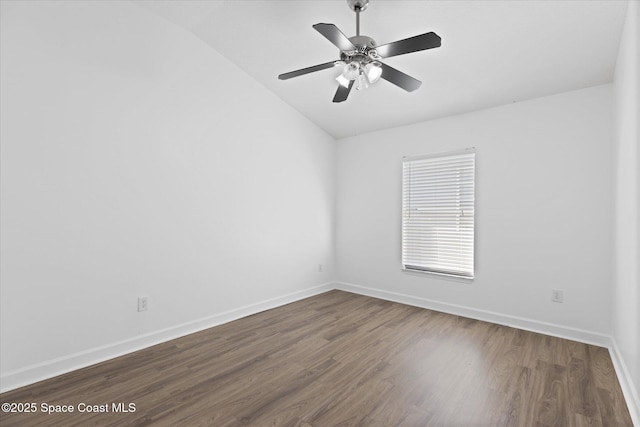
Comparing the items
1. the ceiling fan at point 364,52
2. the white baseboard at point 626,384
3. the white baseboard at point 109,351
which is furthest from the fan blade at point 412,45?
the white baseboard at point 109,351

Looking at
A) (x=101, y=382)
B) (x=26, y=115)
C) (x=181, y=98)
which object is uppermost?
(x=181, y=98)

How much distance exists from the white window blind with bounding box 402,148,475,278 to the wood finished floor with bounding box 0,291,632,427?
906 millimetres

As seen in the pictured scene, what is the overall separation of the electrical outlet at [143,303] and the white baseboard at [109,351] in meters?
0.24

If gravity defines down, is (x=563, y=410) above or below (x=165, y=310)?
below

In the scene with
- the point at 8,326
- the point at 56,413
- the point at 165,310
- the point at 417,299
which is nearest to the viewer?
the point at 56,413

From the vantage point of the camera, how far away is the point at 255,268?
12.0 ft

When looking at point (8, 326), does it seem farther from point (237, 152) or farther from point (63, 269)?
point (237, 152)

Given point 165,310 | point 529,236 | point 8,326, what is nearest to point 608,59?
point 529,236

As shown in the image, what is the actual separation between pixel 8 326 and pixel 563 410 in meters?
3.62

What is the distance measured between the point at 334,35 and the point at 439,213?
261 cm

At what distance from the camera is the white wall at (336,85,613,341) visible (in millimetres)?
2795

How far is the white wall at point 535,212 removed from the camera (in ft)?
9.17

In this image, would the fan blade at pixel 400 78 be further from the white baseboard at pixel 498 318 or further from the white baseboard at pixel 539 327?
the white baseboard at pixel 498 318

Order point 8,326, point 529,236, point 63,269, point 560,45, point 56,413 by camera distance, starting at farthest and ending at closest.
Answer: point 529,236 < point 560,45 < point 63,269 < point 8,326 < point 56,413
